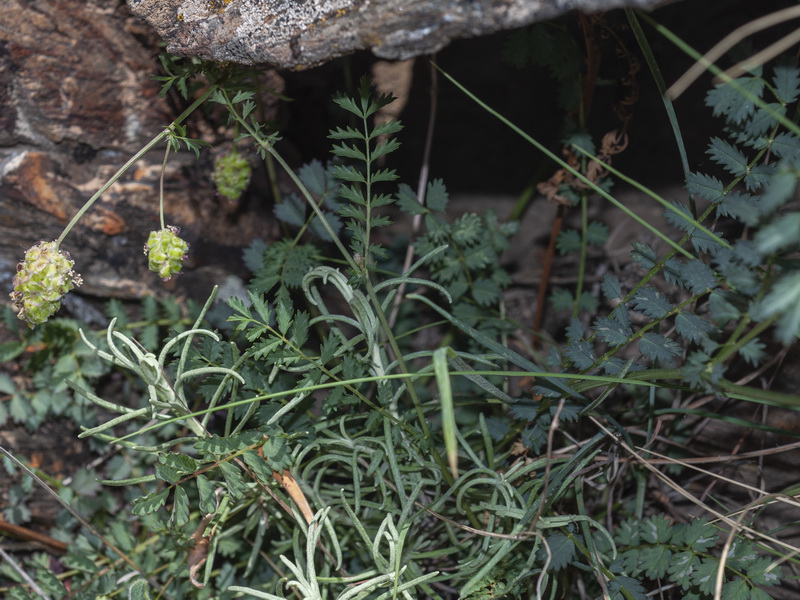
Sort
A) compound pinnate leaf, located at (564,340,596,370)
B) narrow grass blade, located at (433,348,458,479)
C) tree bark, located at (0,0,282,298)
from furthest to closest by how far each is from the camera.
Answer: tree bark, located at (0,0,282,298)
compound pinnate leaf, located at (564,340,596,370)
narrow grass blade, located at (433,348,458,479)

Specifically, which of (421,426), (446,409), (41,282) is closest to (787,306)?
(446,409)

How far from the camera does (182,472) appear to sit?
1211 millimetres

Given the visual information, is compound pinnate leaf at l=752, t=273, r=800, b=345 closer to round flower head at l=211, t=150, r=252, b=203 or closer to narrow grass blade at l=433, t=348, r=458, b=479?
narrow grass blade at l=433, t=348, r=458, b=479

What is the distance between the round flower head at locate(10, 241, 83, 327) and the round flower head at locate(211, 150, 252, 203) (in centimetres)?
53

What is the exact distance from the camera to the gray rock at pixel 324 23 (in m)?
1.02

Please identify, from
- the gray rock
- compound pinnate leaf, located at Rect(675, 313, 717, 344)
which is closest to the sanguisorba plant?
compound pinnate leaf, located at Rect(675, 313, 717, 344)

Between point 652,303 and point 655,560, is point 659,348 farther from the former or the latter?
point 655,560

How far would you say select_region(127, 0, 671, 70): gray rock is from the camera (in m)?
1.02

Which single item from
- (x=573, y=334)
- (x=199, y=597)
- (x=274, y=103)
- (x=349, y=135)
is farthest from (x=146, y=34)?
(x=199, y=597)

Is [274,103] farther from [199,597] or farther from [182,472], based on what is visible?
[199,597]

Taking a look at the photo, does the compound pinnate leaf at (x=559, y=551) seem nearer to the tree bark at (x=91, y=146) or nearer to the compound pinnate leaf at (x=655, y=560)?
the compound pinnate leaf at (x=655, y=560)

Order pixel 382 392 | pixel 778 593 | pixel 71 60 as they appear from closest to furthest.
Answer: pixel 382 392
pixel 778 593
pixel 71 60

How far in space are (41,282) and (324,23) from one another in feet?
2.36

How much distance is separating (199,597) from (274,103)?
1289 millimetres
